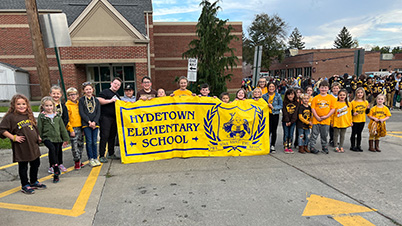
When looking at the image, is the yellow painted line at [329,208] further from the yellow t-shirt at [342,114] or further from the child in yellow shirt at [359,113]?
the child in yellow shirt at [359,113]

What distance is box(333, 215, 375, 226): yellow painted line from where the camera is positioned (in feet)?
10.0

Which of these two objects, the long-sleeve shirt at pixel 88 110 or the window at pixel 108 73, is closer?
the long-sleeve shirt at pixel 88 110

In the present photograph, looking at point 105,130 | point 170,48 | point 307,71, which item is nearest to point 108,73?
point 170,48

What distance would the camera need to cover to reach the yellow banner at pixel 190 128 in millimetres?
5426

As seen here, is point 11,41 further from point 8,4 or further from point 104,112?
point 104,112

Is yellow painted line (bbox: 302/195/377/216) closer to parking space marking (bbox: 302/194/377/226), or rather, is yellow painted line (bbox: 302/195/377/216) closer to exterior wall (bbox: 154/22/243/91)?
parking space marking (bbox: 302/194/377/226)

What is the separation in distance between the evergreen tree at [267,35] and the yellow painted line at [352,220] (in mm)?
53080

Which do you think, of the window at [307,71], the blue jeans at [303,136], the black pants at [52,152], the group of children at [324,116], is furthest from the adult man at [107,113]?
the window at [307,71]

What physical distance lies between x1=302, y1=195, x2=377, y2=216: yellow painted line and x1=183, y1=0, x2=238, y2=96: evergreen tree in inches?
344

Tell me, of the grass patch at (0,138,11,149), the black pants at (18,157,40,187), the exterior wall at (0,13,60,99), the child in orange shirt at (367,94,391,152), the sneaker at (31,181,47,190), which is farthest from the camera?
the exterior wall at (0,13,60,99)

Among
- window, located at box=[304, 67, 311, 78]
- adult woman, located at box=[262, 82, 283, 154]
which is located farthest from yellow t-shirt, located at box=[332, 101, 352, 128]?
window, located at box=[304, 67, 311, 78]

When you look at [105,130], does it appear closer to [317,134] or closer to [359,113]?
[317,134]

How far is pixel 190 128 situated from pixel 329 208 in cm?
320

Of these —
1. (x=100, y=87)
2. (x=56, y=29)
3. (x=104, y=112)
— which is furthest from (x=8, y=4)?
(x=104, y=112)
